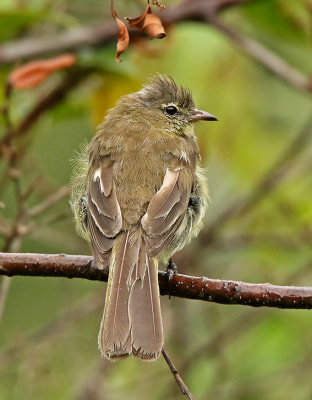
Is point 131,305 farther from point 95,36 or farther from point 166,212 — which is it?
point 95,36

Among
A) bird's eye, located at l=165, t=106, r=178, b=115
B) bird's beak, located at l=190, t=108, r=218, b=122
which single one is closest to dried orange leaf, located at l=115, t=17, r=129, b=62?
bird's beak, located at l=190, t=108, r=218, b=122

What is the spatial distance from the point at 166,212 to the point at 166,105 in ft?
5.14

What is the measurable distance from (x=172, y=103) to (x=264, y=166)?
1485mm

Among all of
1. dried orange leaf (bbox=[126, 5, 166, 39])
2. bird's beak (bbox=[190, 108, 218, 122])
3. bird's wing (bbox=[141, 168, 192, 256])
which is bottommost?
bird's beak (bbox=[190, 108, 218, 122])

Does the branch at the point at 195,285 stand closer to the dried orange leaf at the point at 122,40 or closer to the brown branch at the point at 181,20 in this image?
the dried orange leaf at the point at 122,40

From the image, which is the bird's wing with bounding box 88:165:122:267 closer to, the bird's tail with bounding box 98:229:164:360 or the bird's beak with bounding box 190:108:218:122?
the bird's tail with bounding box 98:229:164:360

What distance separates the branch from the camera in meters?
3.69

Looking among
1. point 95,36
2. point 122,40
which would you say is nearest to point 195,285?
point 122,40

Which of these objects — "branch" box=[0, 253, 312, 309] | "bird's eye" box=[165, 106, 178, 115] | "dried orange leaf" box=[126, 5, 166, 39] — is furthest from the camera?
"bird's eye" box=[165, 106, 178, 115]

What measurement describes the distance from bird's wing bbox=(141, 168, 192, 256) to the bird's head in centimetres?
95

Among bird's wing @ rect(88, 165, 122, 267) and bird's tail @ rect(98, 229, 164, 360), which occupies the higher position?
bird's tail @ rect(98, 229, 164, 360)

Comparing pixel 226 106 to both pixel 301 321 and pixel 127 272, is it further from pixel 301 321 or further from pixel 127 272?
pixel 127 272

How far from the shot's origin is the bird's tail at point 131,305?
377 cm

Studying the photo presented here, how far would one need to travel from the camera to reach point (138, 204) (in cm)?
462
